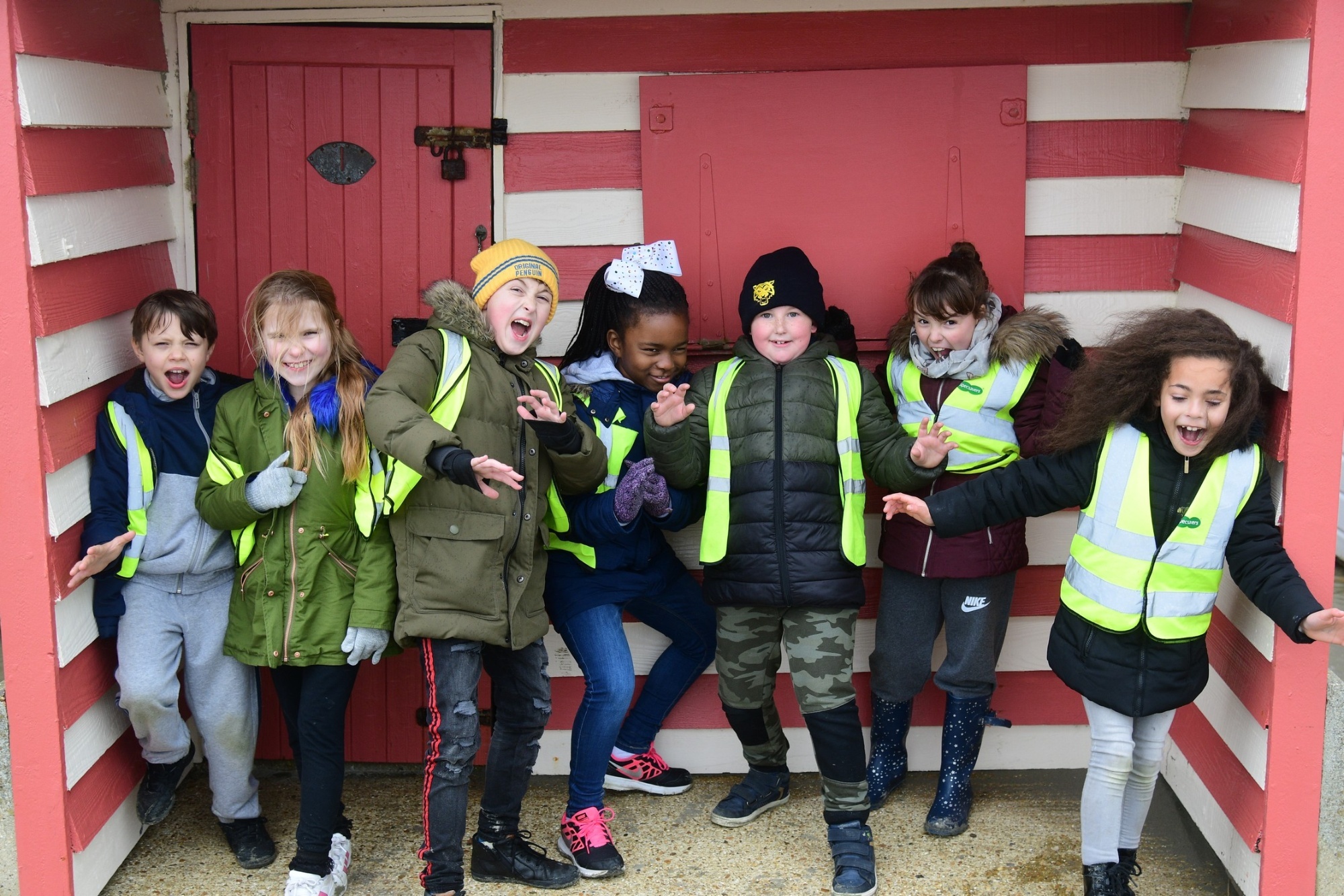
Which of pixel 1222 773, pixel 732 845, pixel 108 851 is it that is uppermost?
pixel 1222 773

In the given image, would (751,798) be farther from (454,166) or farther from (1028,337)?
(454,166)

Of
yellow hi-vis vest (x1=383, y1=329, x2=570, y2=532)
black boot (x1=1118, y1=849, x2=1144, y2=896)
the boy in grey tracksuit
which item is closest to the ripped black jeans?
yellow hi-vis vest (x1=383, y1=329, x2=570, y2=532)

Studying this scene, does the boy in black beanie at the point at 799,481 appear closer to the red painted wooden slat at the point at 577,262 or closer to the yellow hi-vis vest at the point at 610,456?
the yellow hi-vis vest at the point at 610,456

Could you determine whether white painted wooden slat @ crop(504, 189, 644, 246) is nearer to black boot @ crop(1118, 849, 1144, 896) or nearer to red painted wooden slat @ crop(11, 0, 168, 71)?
red painted wooden slat @ crop(11, 0, 168, 71)

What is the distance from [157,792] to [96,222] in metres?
1.58

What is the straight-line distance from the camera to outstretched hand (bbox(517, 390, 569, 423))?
3215 mm

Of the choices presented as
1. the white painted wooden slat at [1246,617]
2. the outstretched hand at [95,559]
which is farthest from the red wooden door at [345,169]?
the white painted wooden slat at [1246,617]

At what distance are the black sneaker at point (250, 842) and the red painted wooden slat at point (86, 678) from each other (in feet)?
1.78

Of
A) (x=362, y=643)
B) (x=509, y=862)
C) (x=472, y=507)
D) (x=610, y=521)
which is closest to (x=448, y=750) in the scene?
(x=362, y=643)

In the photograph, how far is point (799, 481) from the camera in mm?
3477

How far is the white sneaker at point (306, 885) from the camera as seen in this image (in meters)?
3.39

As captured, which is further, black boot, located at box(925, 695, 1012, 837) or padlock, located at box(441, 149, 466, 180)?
padlock, located at box(441, 149, 466, 180)

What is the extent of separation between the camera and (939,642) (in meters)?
4.09

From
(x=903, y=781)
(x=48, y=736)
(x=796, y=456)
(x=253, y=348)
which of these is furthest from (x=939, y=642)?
(x=48, y=736)
